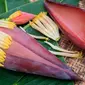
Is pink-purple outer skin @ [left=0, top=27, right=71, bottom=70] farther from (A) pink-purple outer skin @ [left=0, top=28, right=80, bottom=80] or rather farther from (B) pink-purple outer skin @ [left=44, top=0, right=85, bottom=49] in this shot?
(B) pink-purple outer skin @ [left=44, top=0, right=85, bottom=49]

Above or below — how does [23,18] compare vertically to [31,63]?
above

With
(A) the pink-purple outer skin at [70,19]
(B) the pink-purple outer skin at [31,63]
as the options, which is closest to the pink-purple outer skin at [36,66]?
(B) the pink-purple outer skin at [31,63]

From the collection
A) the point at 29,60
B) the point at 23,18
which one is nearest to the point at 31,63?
the point at 29,60

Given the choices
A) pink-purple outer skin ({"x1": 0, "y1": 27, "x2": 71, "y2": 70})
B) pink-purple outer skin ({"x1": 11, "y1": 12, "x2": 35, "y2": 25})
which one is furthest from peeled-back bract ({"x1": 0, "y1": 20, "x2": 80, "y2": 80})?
pink-purple outer skin ({"x1": 11, "y1": 12, "x2": 35, "y2": 25})

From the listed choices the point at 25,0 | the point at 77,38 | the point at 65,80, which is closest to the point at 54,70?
the point at 65,80

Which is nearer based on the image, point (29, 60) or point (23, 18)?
point (29, 60)

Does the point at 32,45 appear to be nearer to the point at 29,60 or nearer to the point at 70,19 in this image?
the point at 29,60

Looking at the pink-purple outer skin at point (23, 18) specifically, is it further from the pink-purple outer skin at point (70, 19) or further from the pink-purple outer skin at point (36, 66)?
the pink-purple outer skin at point (36, 66)
